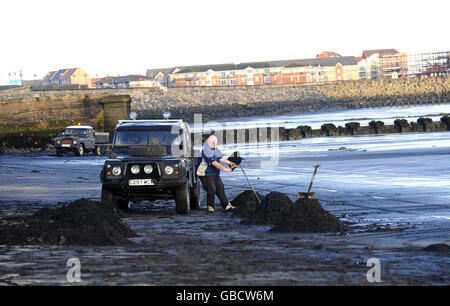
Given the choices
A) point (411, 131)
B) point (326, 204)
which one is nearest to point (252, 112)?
point (411, 131)

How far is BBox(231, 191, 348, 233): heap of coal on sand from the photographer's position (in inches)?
492

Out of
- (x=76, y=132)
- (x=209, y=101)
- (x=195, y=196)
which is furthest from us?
(x=209, y=101)

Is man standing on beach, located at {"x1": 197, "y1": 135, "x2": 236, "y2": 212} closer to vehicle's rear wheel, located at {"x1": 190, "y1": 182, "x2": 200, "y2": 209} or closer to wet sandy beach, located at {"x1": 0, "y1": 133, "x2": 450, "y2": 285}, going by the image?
wet sandy beach, located at {"x1": 0, "y1": 133, "x2": 450, "y2": 285}


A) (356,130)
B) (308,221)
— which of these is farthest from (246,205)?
(356,130)

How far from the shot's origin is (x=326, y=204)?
16.1 metres

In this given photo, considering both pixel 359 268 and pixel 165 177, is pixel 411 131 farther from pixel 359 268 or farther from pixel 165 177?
pixel 359 268

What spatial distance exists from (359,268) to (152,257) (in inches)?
108

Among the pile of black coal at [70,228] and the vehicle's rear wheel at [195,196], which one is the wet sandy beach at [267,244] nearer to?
the pile of black coal at [70,228]

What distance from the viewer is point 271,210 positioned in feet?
44.6

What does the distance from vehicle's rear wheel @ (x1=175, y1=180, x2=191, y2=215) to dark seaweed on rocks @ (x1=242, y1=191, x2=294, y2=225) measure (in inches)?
78.9

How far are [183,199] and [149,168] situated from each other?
36.7 inches

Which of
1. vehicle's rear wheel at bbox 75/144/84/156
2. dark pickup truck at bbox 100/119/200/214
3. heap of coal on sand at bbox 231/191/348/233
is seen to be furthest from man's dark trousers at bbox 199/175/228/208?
vehicle's rear wheel at bbox 75/144/84/156

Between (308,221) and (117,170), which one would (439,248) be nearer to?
(308,221)

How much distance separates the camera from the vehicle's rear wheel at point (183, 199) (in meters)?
15.3
